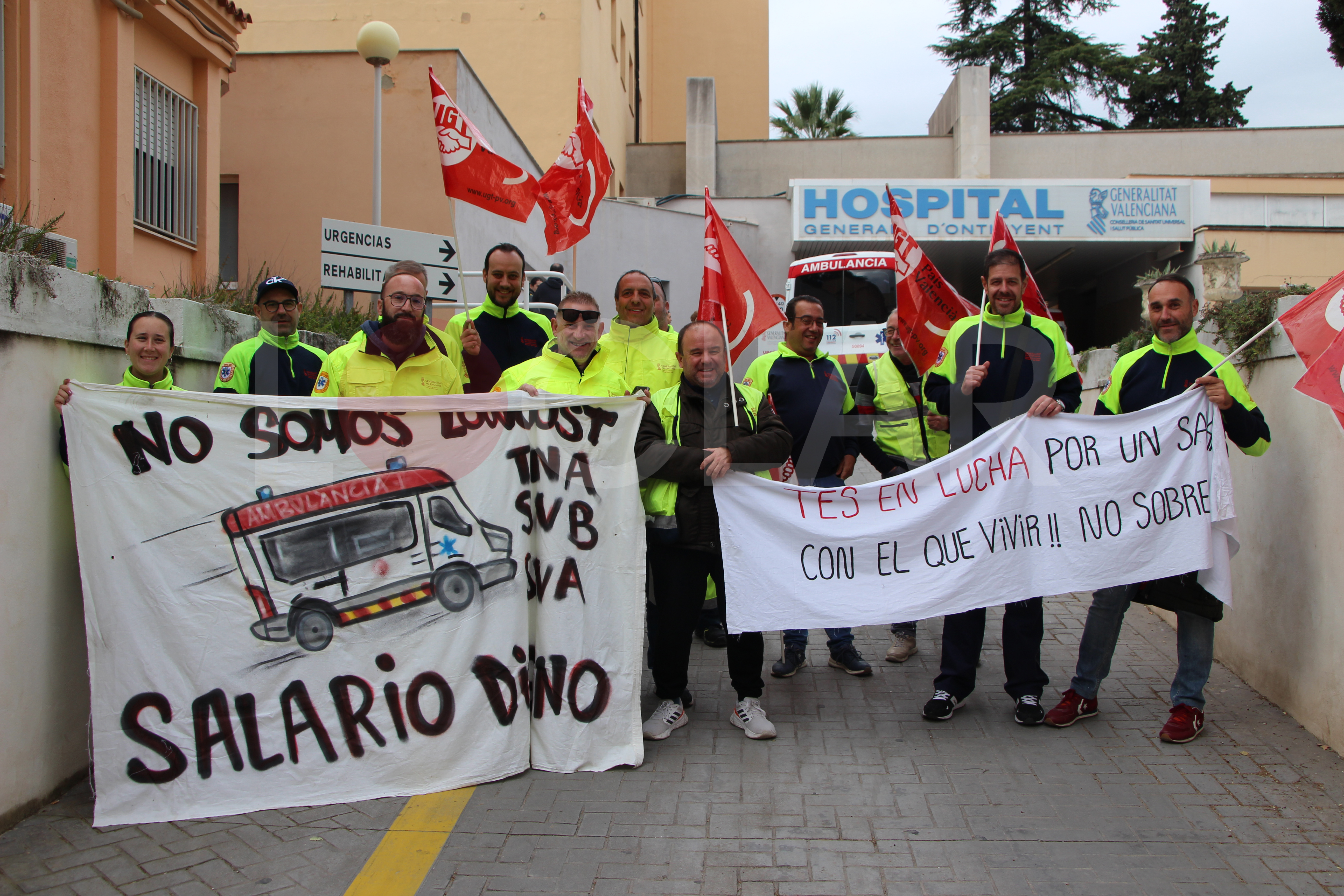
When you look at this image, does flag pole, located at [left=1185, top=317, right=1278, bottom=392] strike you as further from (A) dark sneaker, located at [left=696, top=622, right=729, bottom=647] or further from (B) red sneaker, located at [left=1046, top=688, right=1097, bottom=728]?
(A) dark sneaker, located at [left=696, top=622, right=729, bottom=647]

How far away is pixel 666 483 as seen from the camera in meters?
4.61

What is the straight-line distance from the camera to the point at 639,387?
5602 mm

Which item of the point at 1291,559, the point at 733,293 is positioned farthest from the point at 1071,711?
the point at 733,293

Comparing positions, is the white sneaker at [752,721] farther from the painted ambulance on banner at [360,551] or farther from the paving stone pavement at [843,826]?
the painted ambulance on banner at [360,551]

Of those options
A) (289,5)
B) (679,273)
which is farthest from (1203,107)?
(289,5)

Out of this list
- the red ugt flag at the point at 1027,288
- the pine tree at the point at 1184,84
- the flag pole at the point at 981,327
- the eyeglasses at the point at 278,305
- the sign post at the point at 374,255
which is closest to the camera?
the flag pole at the point at 981,327

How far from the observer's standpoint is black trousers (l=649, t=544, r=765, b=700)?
4.68 meters

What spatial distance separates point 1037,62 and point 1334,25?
28.5 meters

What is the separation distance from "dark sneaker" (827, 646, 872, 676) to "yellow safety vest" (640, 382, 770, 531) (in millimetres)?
1625

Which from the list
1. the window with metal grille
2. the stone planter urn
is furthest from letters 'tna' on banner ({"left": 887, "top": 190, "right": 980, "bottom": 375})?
the window with metal grille

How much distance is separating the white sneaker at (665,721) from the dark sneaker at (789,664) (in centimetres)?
91

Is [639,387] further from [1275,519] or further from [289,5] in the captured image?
[289,5]

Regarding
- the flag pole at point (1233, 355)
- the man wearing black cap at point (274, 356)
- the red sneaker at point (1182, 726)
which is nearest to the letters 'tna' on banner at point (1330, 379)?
the flag pole at point (1233, 355)

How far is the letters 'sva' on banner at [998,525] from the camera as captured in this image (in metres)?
4.69
